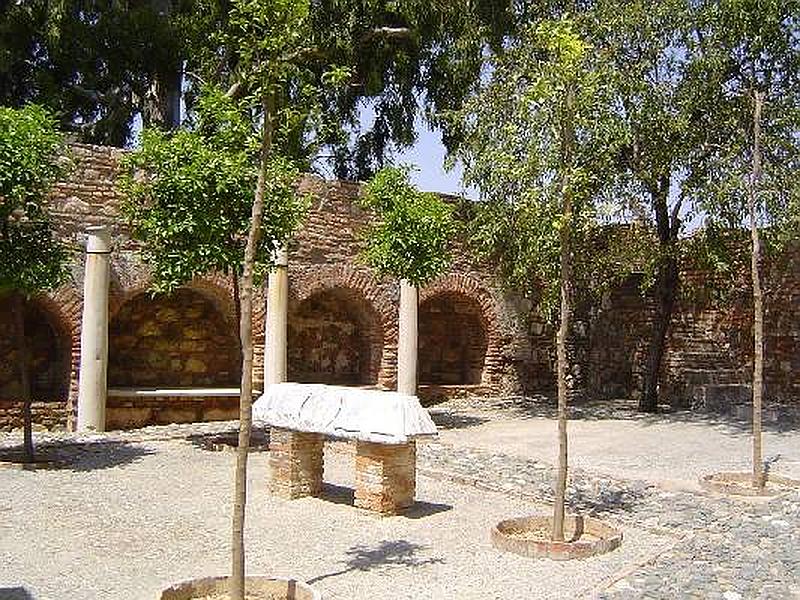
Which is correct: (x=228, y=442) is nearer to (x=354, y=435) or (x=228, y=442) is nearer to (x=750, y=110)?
(x=354, y=435)

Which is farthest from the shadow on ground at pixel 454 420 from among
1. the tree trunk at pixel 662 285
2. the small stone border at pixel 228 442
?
the tree trunk at pixel 662 285

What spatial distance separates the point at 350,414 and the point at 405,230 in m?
4.75

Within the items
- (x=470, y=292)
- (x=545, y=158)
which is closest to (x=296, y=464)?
(x=545, y=158)

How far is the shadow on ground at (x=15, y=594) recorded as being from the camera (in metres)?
5.10

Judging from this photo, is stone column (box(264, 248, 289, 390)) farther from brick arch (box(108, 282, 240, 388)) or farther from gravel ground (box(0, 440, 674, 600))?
gravel ground (box(0, 440, 674, 600))

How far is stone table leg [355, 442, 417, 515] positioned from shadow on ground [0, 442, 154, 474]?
3.21m

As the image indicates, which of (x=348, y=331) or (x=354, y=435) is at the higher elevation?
(x=348, y=331)

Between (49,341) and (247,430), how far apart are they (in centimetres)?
908

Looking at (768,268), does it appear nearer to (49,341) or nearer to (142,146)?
(142,146)

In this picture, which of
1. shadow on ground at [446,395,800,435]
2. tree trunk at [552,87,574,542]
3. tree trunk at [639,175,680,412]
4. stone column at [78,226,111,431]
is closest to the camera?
tree trunk at [552,87,574,542]

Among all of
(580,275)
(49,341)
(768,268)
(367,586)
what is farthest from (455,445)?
(768,268)

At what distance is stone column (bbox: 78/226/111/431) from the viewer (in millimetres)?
11445

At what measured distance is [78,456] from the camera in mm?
9789

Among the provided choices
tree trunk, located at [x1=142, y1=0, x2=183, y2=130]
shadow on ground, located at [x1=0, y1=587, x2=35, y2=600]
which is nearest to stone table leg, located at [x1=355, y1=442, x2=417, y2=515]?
shadow on ground, located at [x1=0, y1=587, x2=35, y2=600]
